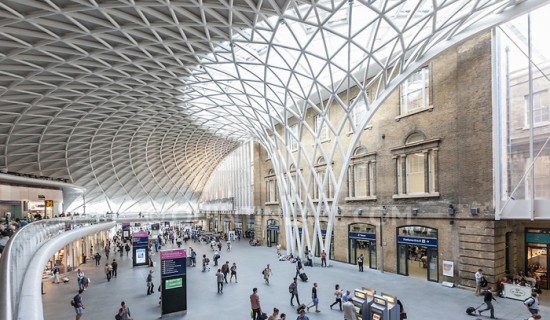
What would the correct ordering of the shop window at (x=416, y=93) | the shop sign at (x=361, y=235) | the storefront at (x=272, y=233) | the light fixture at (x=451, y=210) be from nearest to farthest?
1. the light fixture at (x=451, y=210)
2. the shop window at (x=416, y=93)
3. the shop sign at (x=361, y=235)
4. the storefront at (x=272, y=233)

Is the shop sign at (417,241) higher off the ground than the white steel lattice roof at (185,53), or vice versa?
the white steel lattice roof at (185,53)

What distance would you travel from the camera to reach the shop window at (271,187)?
4778 cm

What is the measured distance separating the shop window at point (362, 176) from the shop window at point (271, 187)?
17.6 metres

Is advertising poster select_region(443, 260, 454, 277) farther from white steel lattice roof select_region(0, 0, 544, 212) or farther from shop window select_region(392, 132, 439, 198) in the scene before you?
white steel lattice roof select_region(0, 0, 544, 212)

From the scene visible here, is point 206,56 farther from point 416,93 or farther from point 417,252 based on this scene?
point 417,252

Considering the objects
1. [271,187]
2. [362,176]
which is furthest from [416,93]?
[271,187]

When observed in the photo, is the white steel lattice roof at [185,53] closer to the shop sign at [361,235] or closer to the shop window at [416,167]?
the shop window at [416,167]

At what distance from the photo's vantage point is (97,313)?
17984 mm

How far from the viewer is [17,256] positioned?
10.1 metres

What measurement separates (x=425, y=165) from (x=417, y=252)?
6517 millimetres

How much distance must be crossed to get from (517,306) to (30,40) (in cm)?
3078

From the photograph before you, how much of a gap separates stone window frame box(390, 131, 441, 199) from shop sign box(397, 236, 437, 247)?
290cm

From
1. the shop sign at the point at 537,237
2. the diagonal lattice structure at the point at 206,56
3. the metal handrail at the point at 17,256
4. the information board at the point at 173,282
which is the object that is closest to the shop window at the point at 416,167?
the diagonal lattice structure at the point at 206,56

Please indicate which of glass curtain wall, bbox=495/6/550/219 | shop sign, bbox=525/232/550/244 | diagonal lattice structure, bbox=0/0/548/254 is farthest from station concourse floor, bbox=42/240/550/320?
diagonal lattice structure, bbox=0/0/548/254
